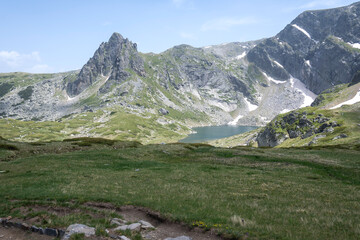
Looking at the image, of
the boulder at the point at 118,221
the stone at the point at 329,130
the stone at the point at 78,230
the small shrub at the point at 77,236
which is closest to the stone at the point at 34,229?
the stone at the point at 78,230

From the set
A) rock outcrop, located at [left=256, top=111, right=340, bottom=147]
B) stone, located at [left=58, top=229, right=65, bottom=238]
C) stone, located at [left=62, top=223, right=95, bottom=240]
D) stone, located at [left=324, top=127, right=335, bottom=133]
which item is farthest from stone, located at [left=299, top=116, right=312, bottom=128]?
stone, located at [left=58, top=229, right=65, bottom=238]

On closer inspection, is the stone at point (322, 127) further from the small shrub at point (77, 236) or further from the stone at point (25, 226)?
the stone at point (25, 226)

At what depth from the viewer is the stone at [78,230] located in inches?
501

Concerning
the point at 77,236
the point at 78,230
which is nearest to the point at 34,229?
the point at 78,230

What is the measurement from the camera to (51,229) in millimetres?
13336

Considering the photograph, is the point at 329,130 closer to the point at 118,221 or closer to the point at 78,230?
the point at 118,221

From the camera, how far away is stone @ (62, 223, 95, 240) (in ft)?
41.7

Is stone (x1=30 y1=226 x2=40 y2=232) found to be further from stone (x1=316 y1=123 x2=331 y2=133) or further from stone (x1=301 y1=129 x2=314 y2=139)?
stone (x1=301 y1=129 x2=314 y2=139)

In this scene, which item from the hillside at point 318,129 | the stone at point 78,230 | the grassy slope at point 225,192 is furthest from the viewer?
the hillside at point 318,129

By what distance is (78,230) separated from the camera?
13086mm

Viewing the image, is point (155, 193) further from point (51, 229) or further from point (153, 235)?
point (51, 229)

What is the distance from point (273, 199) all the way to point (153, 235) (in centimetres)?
1105

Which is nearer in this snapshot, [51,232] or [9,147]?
[51,232]

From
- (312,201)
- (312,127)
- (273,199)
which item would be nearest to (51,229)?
(273,199)
